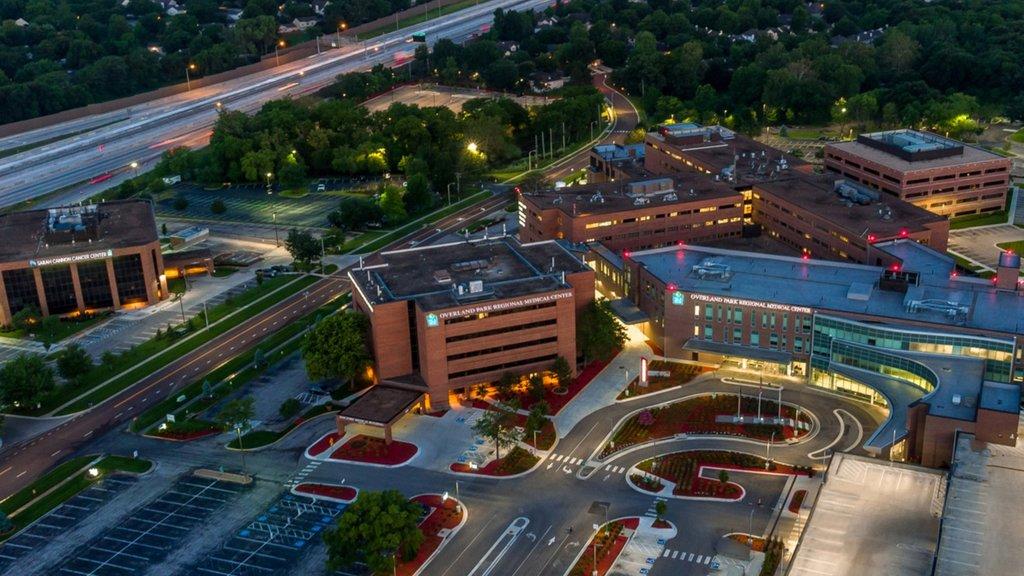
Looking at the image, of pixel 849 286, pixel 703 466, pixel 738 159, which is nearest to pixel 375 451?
pixel 703 466

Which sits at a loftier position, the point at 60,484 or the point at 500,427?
the point at 500,427

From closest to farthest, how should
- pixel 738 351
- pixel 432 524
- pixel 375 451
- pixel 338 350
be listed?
pixel 432 524 < pixel 375 451 < pixel 338 350 < pixel 738 351

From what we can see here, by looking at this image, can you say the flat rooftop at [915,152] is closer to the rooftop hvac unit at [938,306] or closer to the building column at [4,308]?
the rooftop hvac unit at [938,306]

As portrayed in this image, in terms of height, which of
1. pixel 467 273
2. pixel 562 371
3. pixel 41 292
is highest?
pixel 467 273

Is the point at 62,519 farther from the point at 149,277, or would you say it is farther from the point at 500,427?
the point at 149,277

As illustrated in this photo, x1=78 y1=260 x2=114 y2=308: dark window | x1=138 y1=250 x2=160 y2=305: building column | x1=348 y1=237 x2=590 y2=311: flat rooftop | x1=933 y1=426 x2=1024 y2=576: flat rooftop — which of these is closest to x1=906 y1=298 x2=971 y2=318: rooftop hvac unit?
x1=933 y1=426 x2=1024 y2=576: flat rooftop

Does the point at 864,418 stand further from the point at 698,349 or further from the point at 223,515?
the point at 223,515

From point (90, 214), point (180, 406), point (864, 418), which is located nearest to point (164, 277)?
point (90, 214)

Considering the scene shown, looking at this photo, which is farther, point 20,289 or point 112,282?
point 112,282
